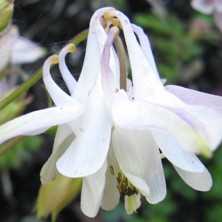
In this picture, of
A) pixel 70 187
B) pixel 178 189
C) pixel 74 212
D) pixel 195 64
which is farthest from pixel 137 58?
pixel 195 64

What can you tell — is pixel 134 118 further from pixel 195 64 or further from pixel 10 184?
pixel 195 64

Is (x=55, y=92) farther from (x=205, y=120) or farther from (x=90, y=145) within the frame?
(x=205, y=120)

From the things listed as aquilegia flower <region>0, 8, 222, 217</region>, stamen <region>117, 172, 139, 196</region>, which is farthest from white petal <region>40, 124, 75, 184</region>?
stamen <region>117, 172, 139, 196</region>

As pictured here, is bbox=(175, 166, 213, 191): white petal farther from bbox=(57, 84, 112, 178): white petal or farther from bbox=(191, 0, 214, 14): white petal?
bbox=(191, 0, 214, 14): white petal

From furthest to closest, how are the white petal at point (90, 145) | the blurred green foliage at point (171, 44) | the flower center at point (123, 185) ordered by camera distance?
the blurred green foliage at point (171, 44)
the flower center at point (123, 185)
the white petal at point (90, 145)

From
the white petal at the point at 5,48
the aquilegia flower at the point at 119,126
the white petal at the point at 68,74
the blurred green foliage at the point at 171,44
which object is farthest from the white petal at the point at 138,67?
the blurred green foliage at the point at 171,44

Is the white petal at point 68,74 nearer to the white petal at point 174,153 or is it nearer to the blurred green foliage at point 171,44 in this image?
the white petal at point 174,153
